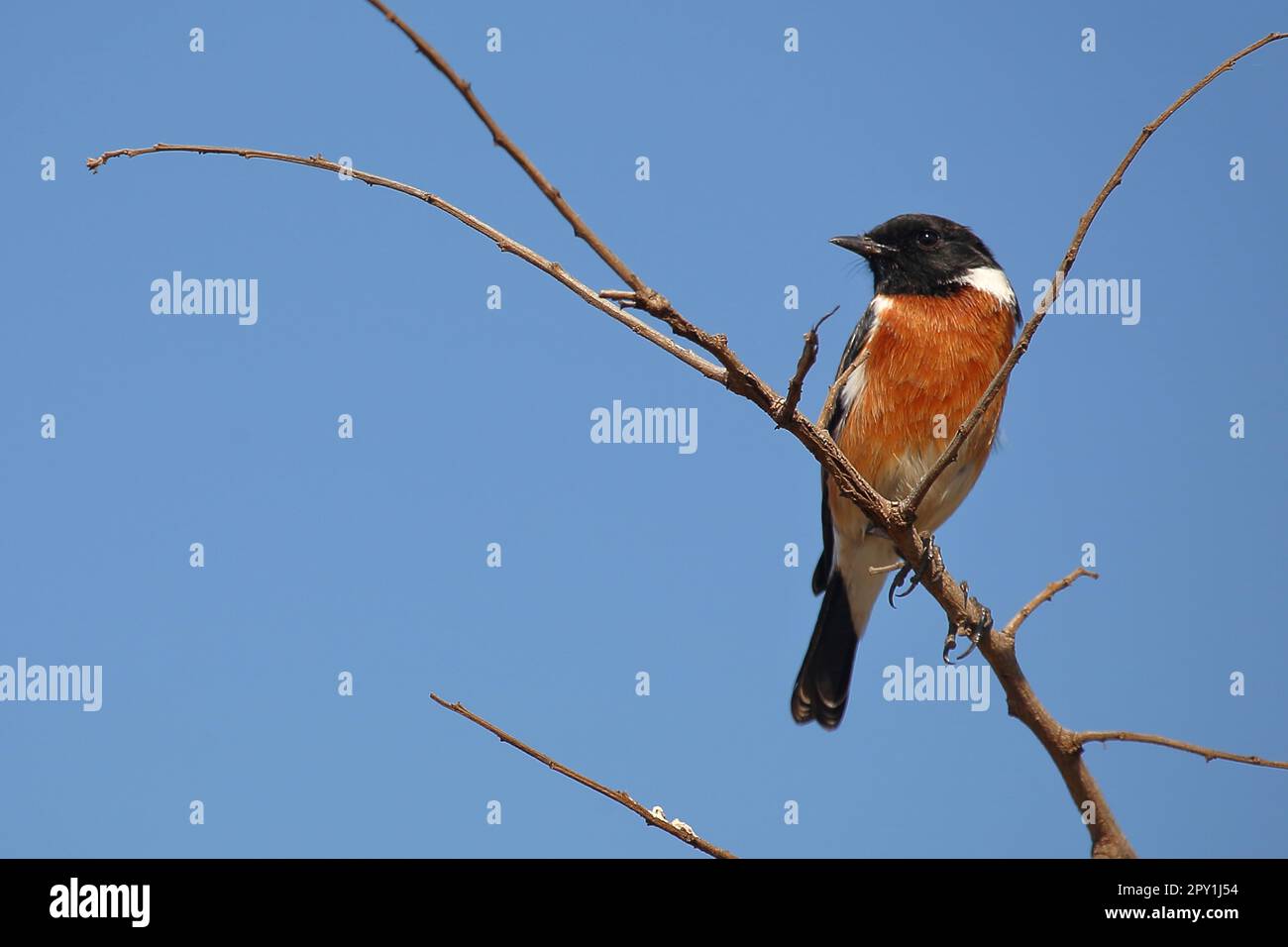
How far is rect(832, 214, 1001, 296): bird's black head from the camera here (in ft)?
23.7

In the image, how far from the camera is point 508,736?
3404 millimetres

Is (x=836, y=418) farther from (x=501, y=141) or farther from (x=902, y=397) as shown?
(x=501, y=141)

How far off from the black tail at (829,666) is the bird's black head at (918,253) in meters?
1.78

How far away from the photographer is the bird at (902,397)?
6.73 metres

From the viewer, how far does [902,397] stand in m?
6.74

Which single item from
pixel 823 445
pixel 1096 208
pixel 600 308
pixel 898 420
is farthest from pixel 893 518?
pixel 898 420

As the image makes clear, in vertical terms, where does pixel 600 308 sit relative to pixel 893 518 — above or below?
above

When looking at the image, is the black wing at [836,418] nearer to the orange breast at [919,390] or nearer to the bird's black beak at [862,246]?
the orange breast at [919,390]

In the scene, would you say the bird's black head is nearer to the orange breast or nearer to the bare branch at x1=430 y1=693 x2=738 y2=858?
the orange breast

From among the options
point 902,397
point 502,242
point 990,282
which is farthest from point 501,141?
point 990,282

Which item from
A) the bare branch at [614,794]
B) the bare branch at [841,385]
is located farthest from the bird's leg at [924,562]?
the bare branch at [614,794]

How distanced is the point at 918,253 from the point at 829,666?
8.04 ft
